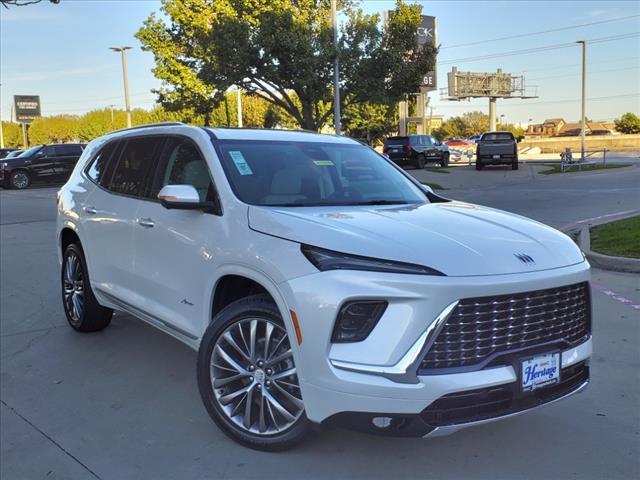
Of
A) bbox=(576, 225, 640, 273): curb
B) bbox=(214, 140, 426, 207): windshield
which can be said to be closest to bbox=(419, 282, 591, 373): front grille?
bbox=(214, 140, 426, 207): windshield

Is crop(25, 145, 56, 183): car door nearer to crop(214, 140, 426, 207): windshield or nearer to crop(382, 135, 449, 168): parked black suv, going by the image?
crop(382, 135, 449, 168): parked black suv

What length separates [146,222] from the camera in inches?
171

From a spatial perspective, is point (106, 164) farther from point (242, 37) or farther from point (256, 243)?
point (242, 37)

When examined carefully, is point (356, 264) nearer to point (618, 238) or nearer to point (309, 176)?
point (309, 176)

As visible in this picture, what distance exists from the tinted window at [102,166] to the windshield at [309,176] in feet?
5.45

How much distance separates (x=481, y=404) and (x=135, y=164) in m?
3.30

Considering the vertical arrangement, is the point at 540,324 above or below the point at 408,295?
below

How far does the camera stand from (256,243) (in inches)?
130

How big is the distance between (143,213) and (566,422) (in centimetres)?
315

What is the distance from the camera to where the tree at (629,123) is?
238 ft

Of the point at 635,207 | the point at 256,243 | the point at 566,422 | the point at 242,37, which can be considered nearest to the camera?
the point at 256,243

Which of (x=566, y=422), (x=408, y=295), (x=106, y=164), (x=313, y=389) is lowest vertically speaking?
(x=566, y=422)

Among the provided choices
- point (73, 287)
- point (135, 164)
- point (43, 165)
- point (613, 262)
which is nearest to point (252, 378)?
point (135, 164)

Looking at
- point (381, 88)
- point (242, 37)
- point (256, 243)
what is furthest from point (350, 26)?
point (256, 243)
